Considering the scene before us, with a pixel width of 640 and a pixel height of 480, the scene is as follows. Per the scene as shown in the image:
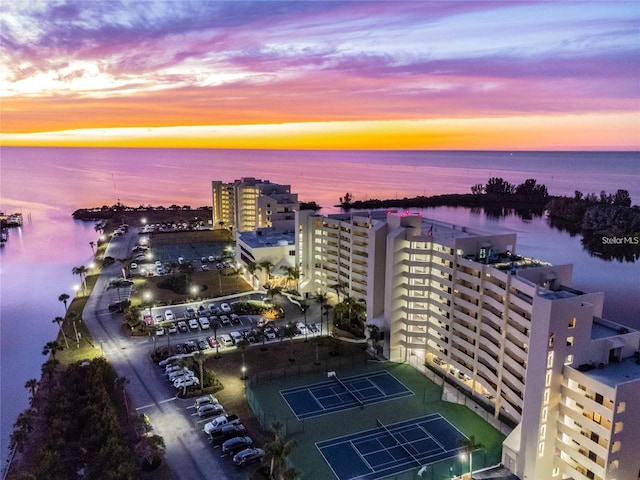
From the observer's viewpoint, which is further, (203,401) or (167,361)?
(167,361)

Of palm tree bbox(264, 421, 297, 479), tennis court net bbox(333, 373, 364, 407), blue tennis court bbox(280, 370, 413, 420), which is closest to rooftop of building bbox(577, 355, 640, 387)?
blue tennis court bbox(280, 370, 413, 420)

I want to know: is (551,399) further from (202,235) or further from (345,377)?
(202,235)

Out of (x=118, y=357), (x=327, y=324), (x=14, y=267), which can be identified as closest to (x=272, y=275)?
(x=327, y=324)

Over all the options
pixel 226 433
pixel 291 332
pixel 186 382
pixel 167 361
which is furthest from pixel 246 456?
pixel 291 332

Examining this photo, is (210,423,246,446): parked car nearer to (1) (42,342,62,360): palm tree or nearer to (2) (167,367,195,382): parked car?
(2) (167,367,195,382): parked car

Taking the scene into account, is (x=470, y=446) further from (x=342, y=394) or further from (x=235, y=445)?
(x=235, y=445)

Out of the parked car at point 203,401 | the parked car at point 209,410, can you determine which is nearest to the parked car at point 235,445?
the parked car at point 209,410
